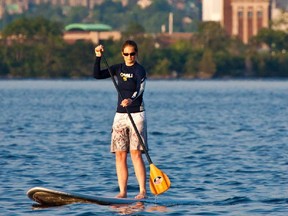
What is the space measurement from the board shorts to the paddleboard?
2.68 feet

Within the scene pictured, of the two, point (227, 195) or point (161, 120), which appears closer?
point (227, 195)

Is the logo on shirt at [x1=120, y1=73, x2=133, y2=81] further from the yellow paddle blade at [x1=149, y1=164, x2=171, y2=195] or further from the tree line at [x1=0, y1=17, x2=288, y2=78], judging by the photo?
the tree line at [x1=0, y1=17, x2=288, y2=78]

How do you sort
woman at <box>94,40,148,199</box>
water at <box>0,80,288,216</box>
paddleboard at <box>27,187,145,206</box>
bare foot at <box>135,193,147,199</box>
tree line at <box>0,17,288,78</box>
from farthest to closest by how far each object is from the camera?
tree line at <box>0,17,288,78</box>, bare foot at <box>135,193,147,199</box>, water at <box>0,80,288,216</box>, woman at <box>94,40,148,199</box>, paddleboard at <box>27,187,145,206</box>

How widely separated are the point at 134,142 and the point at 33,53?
495 ft

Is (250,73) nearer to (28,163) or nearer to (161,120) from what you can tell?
(161,120)

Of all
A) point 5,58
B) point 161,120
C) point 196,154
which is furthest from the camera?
point 5,58

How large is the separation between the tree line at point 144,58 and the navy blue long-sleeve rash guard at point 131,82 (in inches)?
5674

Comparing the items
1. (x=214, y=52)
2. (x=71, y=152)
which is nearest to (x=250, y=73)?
(x=214, y=52)

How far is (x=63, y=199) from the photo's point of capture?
865 inches

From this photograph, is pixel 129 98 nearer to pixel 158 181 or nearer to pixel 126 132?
pixel 126 132

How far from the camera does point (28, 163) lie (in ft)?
98.2

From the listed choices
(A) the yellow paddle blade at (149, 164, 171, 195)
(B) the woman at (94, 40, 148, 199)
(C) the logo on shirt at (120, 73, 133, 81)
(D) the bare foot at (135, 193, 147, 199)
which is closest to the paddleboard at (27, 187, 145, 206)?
(D) the bare foot at (135, 193, 147, 199)

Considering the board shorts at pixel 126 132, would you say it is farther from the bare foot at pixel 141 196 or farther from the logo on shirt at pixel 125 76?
the bare foot at pixel 141 196

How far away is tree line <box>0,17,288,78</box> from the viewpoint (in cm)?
16988
